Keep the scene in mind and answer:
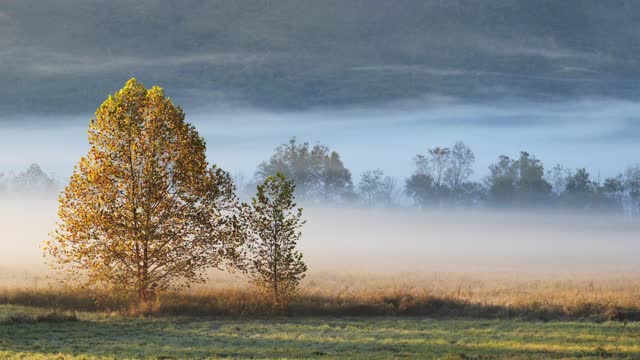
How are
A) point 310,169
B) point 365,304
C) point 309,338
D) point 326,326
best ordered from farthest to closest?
1. point 310,169
2. point 365,304
3. point 326,326
4. point 309,338

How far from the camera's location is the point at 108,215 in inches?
1713

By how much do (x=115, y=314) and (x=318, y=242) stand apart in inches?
3659

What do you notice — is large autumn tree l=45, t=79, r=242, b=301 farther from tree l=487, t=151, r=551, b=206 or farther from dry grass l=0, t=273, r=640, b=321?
tree l=487, t=151, r=551, b=206

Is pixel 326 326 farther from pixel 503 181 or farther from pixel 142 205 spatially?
pixel 503 181

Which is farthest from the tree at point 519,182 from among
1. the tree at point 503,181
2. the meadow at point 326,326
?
→ the meadow at point 326,326

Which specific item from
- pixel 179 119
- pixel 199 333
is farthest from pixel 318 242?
pixel 199 333

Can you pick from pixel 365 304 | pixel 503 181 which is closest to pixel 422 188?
pixel 503 181

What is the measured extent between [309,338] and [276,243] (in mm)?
12004

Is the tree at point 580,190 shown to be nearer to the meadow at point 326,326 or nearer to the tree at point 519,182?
the tree at point 519,182

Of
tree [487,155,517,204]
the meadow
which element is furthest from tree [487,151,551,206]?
the meadow

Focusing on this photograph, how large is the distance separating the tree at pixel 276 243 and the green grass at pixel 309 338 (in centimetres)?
281

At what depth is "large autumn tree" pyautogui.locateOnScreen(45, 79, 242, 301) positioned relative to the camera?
143 ft

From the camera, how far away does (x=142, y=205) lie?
44.1 metres

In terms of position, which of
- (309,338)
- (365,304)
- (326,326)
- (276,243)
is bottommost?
(309,338)
